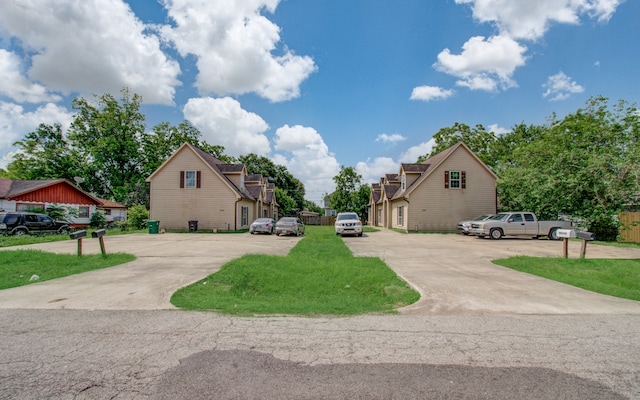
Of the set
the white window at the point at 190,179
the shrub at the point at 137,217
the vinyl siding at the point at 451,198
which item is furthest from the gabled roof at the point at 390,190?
the shrub at the point at 137,217

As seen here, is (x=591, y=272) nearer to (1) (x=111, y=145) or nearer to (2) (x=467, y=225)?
(2) (x=467, y=225)

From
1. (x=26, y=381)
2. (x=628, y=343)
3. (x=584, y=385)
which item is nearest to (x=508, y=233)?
(x=628, y=343)

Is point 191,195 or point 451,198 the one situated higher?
point 191,195

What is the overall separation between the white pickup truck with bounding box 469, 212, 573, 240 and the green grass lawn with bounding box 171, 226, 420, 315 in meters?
14.1

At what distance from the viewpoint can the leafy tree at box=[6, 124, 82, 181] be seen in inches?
1634

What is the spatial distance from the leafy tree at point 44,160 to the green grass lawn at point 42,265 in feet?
124

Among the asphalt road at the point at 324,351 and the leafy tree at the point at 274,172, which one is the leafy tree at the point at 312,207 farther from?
the asphalt road at the point at 324,351

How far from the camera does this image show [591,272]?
962 centimetres

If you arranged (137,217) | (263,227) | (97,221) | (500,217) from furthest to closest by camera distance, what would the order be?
(97,221)
(137,217)
(263,227)
(500,217)

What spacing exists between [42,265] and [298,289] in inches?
324

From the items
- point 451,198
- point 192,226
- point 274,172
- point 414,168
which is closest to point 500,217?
point 451,198

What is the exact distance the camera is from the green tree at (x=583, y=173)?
1286 cm

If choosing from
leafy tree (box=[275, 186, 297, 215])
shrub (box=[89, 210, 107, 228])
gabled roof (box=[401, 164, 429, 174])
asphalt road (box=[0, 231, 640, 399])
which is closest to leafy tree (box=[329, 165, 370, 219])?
leafy tree (box=[275, 186, 297, 215])

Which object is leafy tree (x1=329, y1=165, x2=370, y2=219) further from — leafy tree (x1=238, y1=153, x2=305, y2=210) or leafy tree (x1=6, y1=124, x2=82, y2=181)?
leafy tree (x1=6, y1=124, x2=82, y2=181)
